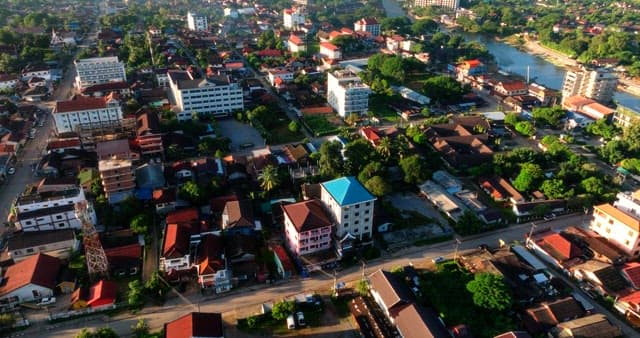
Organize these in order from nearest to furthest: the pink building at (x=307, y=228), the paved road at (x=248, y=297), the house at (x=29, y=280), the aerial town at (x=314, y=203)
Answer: the paved road at (x=248, y=297)
the aerial town at (x=314, y=203)
the house at (x=29, y=280)
the pink building at (x=307, y=228)

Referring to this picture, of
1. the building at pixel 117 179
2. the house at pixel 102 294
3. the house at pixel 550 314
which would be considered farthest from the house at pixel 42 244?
the house at pixel 550 314

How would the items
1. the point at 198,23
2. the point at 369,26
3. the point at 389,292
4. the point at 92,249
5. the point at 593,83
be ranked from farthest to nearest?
the point at 198,23, the point at 369,26, the point at 593,83, the point at 92,249, the point at 389,292

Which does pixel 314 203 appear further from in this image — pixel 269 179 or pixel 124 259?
pixel 124 259

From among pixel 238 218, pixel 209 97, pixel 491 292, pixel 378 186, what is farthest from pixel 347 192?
pixel 209 97

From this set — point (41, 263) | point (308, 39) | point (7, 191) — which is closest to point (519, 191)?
point (41, 263)

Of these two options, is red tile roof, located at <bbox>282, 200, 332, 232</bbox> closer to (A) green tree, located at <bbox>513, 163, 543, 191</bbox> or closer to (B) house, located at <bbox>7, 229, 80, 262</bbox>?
(B) house, located at <bbox>7, 229, 80, 262</bbox>

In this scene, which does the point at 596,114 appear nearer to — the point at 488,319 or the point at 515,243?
the point at 515,243

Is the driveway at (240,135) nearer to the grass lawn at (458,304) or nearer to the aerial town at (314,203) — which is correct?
the aerial town at (314,203)
